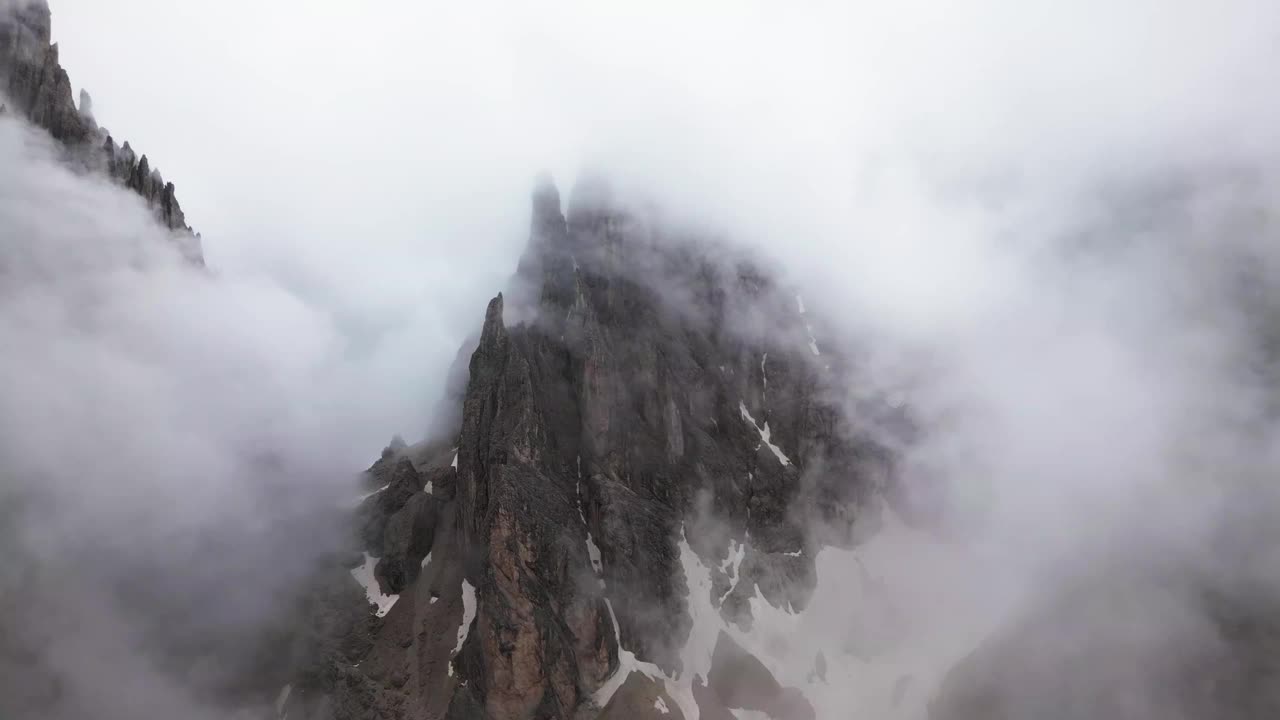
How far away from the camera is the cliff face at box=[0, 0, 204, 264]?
266ft

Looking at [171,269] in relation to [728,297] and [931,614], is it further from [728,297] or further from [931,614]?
[931,614]

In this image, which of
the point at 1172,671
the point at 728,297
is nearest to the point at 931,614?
the point at 1172,671

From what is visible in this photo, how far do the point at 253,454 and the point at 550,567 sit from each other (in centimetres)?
6119

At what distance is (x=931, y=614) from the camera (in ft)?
363

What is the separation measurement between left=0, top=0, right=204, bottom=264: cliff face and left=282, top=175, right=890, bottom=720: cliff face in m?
58.4

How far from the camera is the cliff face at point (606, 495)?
91125mm

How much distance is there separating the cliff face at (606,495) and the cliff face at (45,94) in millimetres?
58373

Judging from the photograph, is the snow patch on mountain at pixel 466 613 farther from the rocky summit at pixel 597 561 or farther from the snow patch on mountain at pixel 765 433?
the snow patch on mountain at pixel 765 433

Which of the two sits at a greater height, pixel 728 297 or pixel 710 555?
pixel 728 297

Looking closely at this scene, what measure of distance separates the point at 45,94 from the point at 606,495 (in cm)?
9261

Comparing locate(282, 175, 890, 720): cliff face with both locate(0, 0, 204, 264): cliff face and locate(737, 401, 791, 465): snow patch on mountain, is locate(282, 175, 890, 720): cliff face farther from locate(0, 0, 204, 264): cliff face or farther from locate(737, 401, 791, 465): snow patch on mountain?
locate(0, 0, 204, 264): cliff face

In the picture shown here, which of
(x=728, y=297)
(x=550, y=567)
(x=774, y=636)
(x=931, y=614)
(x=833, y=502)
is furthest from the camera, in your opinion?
(x=728, y=297)

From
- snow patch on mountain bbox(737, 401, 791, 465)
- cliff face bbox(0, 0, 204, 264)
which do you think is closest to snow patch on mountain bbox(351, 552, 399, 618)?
cliff face bbox(0, 0, 204, 264)

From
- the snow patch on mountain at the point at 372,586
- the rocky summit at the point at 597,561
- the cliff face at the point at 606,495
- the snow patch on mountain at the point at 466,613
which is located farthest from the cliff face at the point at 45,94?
the snow patch on mountain at the point at 466,613
